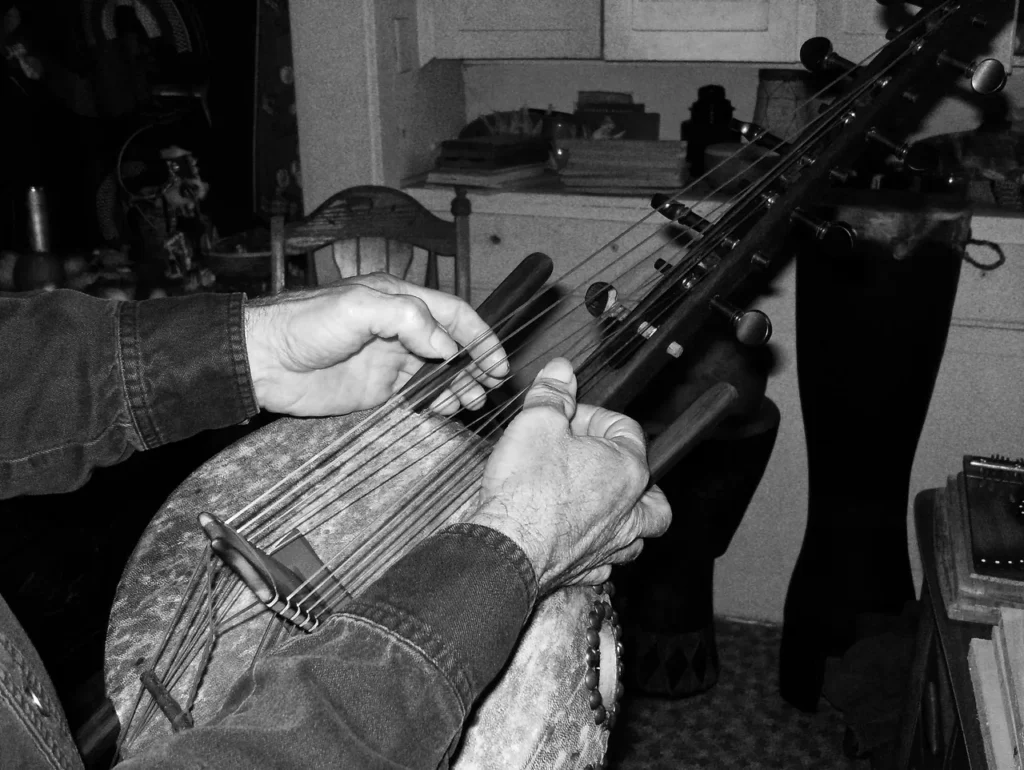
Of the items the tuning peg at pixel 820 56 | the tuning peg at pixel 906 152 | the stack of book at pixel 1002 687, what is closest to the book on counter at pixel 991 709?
the stack of book at pixel 1002 687

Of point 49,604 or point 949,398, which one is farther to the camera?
point 949,398

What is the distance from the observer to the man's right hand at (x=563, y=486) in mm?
741

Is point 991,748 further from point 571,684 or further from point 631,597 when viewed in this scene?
point 631,597

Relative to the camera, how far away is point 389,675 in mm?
623

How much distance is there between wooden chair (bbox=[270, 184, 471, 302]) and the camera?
2301mm

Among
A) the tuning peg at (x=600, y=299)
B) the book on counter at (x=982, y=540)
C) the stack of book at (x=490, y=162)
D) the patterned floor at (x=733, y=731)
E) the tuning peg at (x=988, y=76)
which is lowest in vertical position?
the patterned floor at (x=733, y=731)

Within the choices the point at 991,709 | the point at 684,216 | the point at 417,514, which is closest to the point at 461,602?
the point at 417,514

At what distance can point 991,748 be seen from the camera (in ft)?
3.60

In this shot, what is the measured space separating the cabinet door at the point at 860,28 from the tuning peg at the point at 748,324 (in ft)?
4.95

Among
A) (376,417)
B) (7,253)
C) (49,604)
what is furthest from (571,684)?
(7,253)

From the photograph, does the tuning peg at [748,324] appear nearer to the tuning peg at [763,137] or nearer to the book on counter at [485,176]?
the tuning peg at [763,137]

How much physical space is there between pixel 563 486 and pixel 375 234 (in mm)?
1700

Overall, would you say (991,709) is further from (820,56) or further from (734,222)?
(820,56)

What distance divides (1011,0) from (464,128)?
1.47 meters
